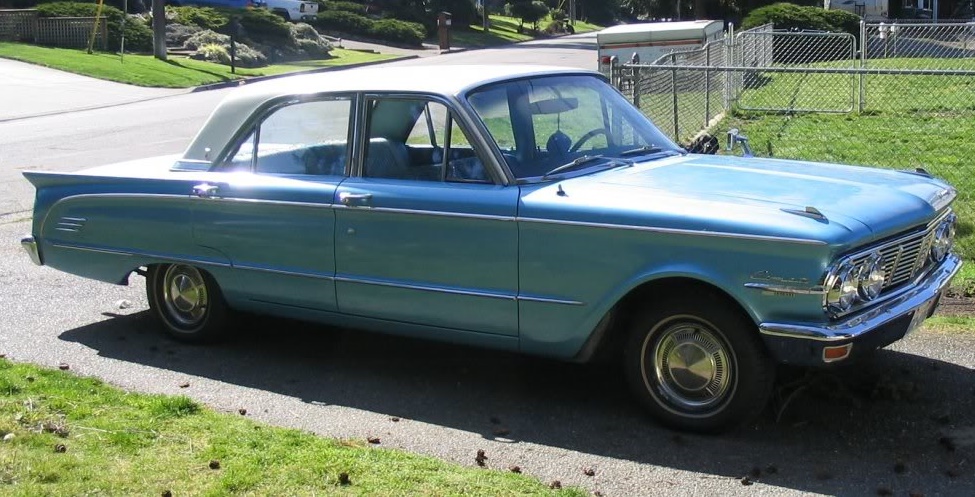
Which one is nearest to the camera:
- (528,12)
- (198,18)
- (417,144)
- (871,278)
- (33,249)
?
(871,278)

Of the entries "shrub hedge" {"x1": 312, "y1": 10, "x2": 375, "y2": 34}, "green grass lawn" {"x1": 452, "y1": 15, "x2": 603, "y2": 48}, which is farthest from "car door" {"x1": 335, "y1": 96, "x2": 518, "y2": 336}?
"green grass lawn" {"x1": 452, "y1": 15, "x2": 603, "y2": 48}

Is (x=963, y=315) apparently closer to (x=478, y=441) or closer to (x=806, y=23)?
(x=478, y=441)

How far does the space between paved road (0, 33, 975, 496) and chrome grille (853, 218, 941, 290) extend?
618mm

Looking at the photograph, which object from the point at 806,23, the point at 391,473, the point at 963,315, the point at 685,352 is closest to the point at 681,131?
the point at 963,315

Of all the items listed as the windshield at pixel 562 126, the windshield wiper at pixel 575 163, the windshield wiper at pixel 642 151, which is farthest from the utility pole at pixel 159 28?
the windshield wiper at pixel 575 163

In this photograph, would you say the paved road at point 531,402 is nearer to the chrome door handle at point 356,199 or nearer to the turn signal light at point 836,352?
the turn signal light at point 836,352

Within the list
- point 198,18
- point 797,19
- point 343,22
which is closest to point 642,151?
A: point 797,19

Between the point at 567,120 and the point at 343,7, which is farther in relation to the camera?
the point at 343,7

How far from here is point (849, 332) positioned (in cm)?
505

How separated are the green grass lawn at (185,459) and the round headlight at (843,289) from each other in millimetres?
1344

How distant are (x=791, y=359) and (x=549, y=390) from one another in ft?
4.98

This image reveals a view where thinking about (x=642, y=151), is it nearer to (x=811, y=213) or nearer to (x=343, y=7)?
(x=811, y=213)

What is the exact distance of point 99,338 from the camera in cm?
744

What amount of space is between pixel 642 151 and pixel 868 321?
1.77 meters
